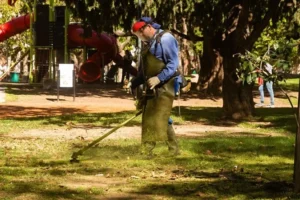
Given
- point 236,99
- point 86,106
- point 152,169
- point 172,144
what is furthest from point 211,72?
point 152,169

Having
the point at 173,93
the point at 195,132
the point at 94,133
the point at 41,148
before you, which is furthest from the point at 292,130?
the point at 173,93

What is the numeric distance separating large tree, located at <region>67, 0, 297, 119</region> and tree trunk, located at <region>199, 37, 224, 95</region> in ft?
14.8

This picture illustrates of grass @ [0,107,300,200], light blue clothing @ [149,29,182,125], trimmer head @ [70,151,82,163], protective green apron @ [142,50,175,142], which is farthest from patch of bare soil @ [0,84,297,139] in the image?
light blue clothing @ [149,29,182,125]

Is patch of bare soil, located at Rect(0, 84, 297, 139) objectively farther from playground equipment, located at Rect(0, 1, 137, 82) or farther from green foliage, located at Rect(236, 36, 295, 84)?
green foliage, located at Rect(236, 36, 295, 84)

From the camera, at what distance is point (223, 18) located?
801 inches

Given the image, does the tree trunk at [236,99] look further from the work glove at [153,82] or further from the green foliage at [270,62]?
the green foliage at [270,62]

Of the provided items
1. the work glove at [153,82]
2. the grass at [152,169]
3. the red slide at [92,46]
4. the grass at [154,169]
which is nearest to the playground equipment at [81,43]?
the red slide at [92,46]

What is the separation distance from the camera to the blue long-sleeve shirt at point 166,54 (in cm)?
862

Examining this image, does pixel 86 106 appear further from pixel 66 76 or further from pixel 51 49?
pixel 51 49

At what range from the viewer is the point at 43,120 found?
56.3ft

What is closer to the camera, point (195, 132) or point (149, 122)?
point (149, 122)

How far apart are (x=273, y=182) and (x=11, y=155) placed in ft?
13.3

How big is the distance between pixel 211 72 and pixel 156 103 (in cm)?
2179

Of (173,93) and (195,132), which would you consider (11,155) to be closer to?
(173,93)
